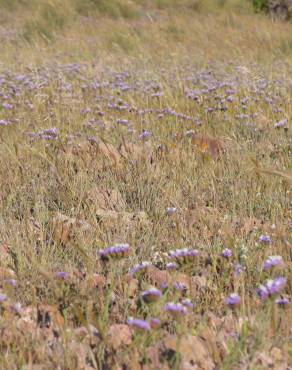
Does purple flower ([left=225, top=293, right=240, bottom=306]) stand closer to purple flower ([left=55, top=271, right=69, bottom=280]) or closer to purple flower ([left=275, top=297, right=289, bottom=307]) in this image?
purple flower ([left=275, top=297, right=289, bottom=307])

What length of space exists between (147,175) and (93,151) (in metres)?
0.59

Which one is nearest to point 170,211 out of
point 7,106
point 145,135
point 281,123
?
point 145,135

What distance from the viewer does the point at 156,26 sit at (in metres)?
12.7

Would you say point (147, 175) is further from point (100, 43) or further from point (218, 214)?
point (100, 43)

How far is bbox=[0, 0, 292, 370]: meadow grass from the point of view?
1.66 m

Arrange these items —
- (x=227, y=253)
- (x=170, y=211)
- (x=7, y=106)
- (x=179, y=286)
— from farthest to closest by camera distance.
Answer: (x=7, y=106) → (x=170, y=211) → (x=227, y=253) → (x=179, y=286)

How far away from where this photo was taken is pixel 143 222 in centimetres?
267

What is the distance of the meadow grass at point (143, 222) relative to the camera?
1.66 meters

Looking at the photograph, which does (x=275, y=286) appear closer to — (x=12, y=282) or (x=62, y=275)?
(x=62, y=275)

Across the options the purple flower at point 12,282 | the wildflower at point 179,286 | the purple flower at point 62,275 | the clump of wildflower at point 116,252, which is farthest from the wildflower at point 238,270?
the purple flower at point 12,282

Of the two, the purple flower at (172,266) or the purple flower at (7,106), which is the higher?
the purple flower at (172,266)

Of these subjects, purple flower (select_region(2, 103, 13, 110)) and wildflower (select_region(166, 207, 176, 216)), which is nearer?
wildflower (select_region(166, 207, 176, 216))

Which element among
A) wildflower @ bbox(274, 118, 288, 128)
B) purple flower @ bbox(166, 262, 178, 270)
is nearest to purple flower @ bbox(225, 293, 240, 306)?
purple flower @ bbox(166, 262, 178, 270)

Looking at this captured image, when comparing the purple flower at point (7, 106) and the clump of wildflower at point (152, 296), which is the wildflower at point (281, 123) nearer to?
the purple flower at point (7, 106)
